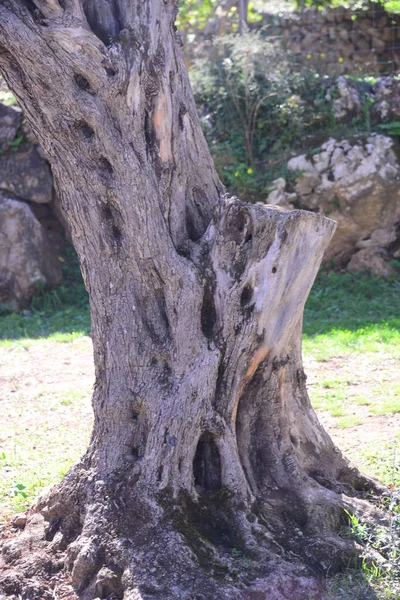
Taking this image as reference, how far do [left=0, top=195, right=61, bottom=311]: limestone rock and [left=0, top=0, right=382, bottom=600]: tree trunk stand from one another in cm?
686

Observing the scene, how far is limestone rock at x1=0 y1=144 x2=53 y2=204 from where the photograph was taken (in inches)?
427

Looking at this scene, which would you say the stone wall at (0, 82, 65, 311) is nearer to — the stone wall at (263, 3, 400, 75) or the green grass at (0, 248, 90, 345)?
the green grass at (0, 248, 90, 345)

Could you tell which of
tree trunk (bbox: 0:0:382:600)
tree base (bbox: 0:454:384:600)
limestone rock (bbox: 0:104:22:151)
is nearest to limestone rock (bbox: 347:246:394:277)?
limestone rock (bbox: 0:104:22:151)

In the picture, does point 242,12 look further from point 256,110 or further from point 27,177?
point 27,177

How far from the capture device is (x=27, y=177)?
10.9m

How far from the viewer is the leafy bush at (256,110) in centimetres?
1063

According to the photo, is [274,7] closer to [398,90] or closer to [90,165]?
[398,90]

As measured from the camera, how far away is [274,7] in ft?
46.2

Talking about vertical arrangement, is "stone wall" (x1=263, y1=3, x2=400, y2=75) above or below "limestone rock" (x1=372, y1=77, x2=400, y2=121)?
above

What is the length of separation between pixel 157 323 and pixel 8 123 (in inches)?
322

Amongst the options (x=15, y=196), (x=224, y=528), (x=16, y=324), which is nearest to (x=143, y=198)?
(x=224, y=528)

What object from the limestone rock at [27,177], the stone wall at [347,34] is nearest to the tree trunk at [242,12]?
the stone wall at [347,34]

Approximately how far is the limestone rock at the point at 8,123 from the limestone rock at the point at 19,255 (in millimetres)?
917

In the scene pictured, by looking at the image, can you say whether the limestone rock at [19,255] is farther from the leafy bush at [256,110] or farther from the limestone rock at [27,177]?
the leafy bush at [256,110]
